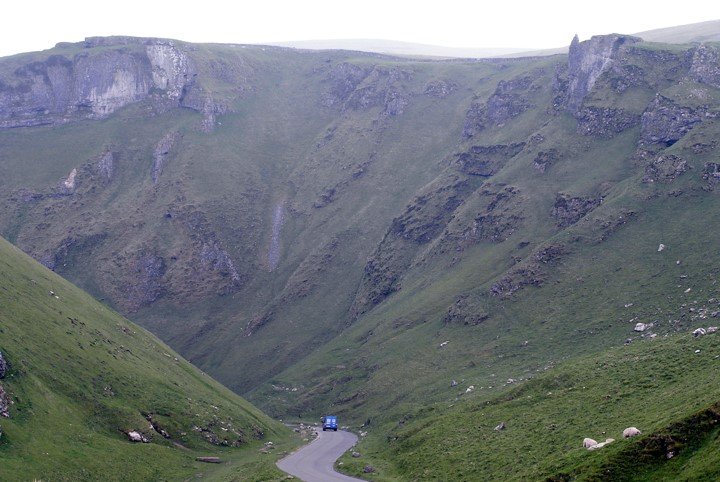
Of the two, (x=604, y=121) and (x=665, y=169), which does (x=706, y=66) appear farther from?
(x=665, y=169)

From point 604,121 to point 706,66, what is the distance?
2512cm

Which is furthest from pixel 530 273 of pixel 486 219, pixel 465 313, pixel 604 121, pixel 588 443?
pixel 588 443

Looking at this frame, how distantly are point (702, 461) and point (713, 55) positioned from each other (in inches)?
5717

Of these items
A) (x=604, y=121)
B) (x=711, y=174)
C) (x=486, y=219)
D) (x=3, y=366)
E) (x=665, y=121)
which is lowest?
(x=3, y=366)

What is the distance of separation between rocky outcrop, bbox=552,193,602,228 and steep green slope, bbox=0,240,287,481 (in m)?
78.6

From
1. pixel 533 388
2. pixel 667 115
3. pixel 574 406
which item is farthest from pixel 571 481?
pixel 667 115

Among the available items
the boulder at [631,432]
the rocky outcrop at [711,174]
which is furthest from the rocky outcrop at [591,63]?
the boulder at [631,432]

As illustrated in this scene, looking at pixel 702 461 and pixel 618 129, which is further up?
pixel 618 129

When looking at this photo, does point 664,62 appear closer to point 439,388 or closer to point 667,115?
point 667,115

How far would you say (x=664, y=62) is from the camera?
174 meters

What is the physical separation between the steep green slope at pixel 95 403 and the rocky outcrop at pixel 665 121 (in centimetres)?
10400

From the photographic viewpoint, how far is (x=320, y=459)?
90.2 m

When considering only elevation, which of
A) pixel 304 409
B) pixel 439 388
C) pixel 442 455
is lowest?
pixel 442 455

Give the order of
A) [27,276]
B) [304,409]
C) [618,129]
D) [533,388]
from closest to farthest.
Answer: [533,388] < [27,276] < [304,409] < [618,129]
